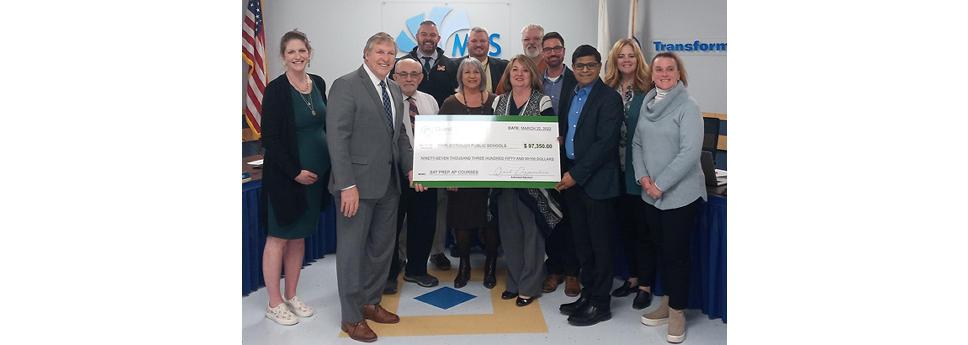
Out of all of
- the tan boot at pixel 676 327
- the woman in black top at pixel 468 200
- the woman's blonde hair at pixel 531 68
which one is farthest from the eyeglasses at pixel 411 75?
the tan boot at pixel 676 327

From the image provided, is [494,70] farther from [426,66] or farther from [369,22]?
[369,22]

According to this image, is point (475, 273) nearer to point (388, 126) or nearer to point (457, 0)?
point (388, 126)

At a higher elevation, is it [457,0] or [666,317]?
[457,0]

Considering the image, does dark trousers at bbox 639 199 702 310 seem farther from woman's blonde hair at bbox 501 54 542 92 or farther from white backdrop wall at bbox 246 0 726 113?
white backdrop wall at bbox 246 0 726 113

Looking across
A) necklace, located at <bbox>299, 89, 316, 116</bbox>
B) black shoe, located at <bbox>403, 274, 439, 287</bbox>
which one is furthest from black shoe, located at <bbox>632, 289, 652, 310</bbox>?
necklace, located at <bbox>299, 89, 316, 116</bbox>

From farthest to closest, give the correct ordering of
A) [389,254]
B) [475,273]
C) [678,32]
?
1. [678,32]
2. [475,273]
3. [389,254]

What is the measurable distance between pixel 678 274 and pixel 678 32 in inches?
142

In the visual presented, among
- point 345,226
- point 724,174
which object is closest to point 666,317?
point 724,174

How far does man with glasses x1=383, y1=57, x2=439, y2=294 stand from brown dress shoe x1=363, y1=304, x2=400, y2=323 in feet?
1.66

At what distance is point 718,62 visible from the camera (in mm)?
5758

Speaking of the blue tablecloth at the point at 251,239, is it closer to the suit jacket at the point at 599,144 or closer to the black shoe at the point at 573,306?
the black shoe at the point at 573,306

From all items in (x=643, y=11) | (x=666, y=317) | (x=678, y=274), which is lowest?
(x=666, y=317)

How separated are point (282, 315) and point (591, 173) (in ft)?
5.57

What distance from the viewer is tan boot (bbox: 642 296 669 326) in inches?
138
